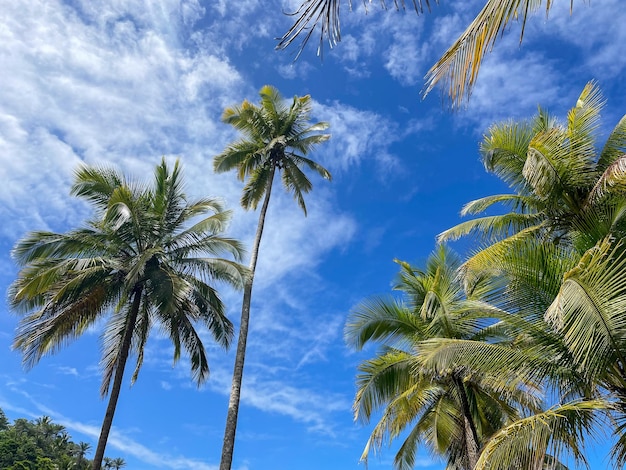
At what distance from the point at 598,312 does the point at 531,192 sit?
680cm

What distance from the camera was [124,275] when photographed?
16016 millimetres

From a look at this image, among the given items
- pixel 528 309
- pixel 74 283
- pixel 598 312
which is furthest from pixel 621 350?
pixel 74 283

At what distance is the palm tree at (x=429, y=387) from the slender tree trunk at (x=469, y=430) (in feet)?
0.08

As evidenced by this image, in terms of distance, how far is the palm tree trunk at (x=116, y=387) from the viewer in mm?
13930

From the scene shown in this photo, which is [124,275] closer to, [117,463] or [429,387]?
[429,387]

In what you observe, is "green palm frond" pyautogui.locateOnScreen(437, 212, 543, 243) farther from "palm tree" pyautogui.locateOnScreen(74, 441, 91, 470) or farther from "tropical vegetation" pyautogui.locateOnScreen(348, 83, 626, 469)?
"palm tree" pyautogui.locateOnScreen(74, 441, 91, 470)

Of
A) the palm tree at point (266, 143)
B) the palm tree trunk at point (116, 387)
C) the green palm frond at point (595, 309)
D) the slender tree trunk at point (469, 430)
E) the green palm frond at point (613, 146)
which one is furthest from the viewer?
the palm tree at point (266, 143)

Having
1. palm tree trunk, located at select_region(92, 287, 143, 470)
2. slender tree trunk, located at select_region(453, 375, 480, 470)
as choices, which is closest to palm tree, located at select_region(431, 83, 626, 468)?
slender tree trunk, located at select_region(453, 375, 480, 470)

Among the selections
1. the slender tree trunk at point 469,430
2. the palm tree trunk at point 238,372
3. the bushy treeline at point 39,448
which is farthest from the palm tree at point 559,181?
the bushy treeline at point 39,448

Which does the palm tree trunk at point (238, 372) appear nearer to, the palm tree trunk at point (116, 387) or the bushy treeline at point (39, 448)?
the palm tree trunk at point (116, 387)

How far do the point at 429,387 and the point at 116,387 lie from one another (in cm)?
898

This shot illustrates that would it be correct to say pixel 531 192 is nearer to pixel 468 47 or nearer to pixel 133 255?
pixel 468 47

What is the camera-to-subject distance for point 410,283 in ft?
50.5

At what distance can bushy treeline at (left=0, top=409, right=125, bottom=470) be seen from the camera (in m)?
45.3
